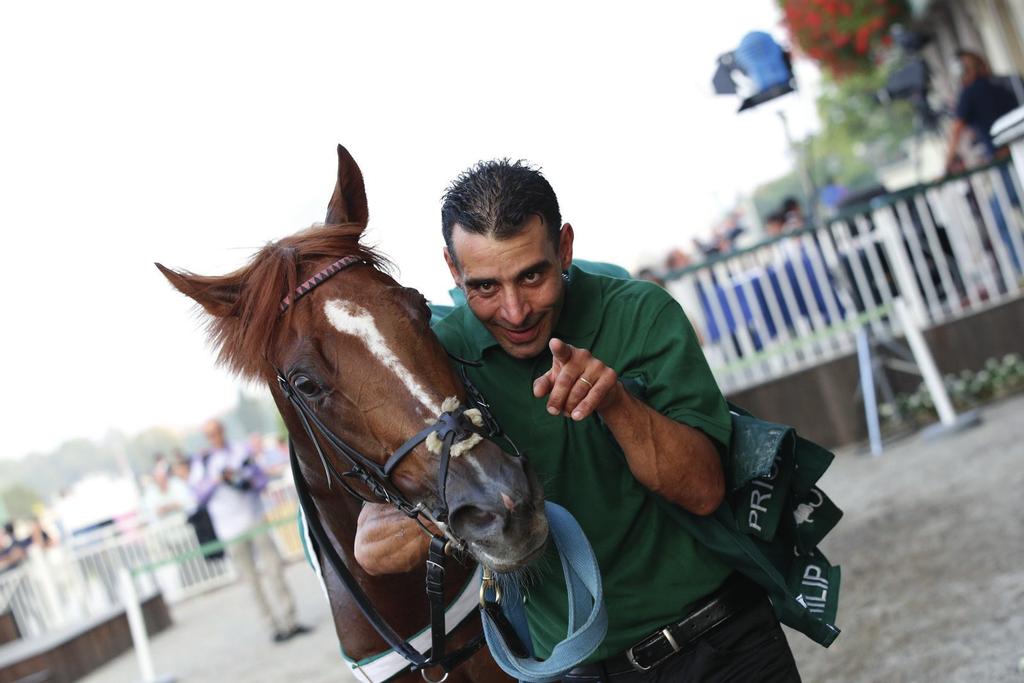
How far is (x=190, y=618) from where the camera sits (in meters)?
14.4

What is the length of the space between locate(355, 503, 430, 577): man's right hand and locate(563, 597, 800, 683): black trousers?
52cm

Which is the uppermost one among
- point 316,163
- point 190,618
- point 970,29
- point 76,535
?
point 316,163

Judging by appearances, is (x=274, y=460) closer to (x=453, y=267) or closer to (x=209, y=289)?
(x=209, y=289)

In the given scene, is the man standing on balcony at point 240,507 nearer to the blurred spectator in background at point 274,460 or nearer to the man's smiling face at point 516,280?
the blurred spectator in background at point 274,460

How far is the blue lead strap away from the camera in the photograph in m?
2.01

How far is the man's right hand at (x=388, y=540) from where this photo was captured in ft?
7.50

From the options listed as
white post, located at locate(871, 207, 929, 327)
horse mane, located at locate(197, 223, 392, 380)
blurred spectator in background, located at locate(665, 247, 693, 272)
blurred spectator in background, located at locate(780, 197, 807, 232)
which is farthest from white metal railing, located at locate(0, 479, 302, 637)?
horse mane, located at locate(197, 223, 392, 380)

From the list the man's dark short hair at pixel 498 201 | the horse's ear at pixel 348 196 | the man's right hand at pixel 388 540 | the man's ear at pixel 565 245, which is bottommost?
the man's right hand at pixel 388 540

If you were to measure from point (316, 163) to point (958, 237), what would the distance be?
1861 centimetres

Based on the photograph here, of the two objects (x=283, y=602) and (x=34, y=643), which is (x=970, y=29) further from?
(x=34, y=643)

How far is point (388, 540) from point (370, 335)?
0.50 meters

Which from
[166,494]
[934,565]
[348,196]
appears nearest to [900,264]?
[934,565]

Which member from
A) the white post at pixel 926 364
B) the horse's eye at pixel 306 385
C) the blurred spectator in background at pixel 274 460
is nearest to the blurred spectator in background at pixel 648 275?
the white post at pixel 926 364

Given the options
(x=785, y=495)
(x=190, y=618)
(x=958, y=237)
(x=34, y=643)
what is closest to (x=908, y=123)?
(x=958, y=237)
